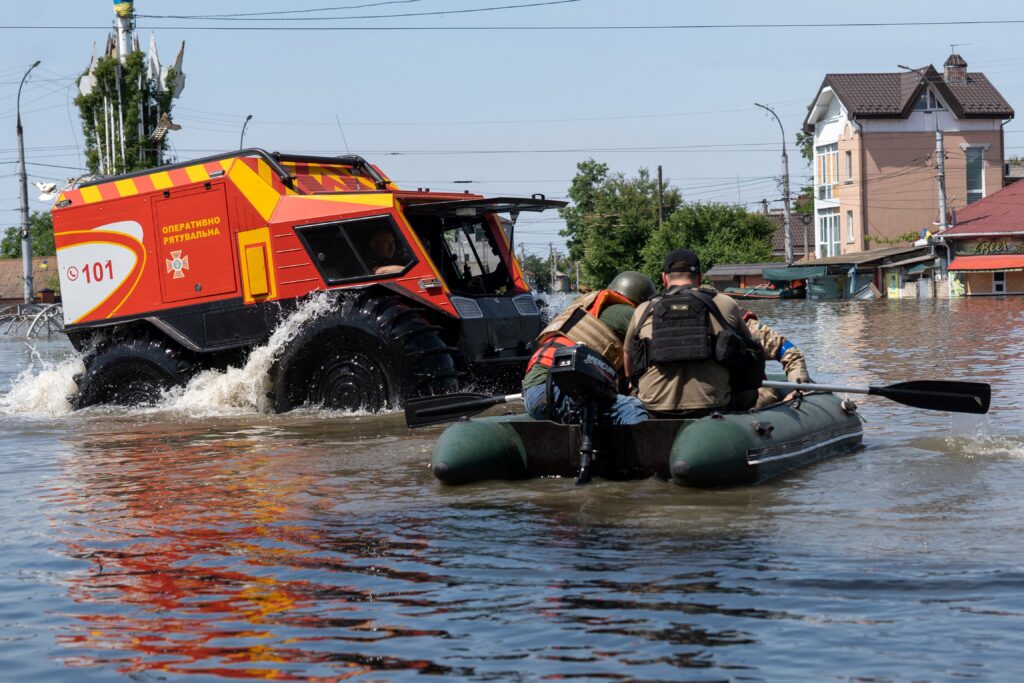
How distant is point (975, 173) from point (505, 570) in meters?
63.7

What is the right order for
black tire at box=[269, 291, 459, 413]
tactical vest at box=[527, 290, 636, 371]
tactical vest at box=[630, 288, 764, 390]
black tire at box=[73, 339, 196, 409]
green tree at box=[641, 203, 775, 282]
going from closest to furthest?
tactical vest at box=[630, 288, 764, 390], tactical vest at box=[527, 290, 636, 371], black tire at box=[269, 291, 459, 413], black tire at box=[73, 339, 196, 409], green tree at box=[641, 203, 775, 282]

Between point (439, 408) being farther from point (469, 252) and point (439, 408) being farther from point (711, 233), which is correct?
point (711, 233)

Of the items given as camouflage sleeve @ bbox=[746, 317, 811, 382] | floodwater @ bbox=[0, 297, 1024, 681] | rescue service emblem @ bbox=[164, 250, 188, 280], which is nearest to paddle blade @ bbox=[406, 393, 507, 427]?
floodwater @ bbox=[0, 297, 1024, 681]

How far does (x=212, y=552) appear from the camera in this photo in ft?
25.6

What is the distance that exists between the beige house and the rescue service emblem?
53.5 metres

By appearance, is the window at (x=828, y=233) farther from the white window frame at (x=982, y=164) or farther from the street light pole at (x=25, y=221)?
the street light pole at (x=25, y=221)

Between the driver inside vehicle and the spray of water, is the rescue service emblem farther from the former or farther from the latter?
the driver inside vehicle

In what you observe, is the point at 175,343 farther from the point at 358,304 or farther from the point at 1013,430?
the point at 1013,430

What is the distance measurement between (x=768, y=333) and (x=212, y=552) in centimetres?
442

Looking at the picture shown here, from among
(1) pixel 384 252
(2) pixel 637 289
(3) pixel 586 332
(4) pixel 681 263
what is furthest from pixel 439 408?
(1) pixel 384 252

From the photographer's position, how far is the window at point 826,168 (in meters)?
68.9

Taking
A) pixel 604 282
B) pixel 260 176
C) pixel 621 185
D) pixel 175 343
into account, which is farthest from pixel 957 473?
pixel 621 185

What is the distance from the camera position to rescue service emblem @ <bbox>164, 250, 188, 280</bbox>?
16125mm

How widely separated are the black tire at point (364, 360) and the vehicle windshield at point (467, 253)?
113 centimetres
